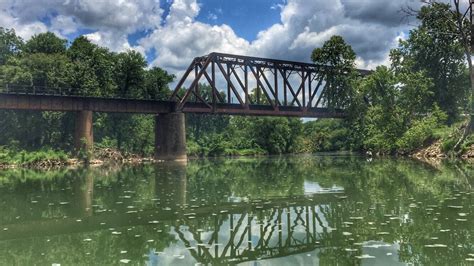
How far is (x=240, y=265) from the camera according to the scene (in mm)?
8406

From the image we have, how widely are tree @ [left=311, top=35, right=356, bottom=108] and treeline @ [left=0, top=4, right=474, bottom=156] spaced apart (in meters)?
0.19

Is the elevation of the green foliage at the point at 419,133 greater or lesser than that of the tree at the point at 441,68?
lesser

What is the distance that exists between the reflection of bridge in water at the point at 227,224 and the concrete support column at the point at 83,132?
4061cm

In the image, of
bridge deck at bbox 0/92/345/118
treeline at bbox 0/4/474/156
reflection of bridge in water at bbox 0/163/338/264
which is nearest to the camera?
reflection of bridge in water at bbox 0/163/338/264

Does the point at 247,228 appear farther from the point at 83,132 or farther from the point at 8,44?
the point at 8,44

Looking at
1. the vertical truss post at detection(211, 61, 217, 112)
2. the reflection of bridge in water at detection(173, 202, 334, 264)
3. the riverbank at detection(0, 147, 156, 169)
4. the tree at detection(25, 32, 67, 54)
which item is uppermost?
the tree at detection(25, 32, 67, 54)

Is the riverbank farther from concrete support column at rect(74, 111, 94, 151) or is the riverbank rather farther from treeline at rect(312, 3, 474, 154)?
treeline at rect(312, 3, 474, 154)

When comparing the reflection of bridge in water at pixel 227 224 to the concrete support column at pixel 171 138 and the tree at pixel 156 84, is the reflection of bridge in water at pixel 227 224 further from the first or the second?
the tree at pixel 156 84

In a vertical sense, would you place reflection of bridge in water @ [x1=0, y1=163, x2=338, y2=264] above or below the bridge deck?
below

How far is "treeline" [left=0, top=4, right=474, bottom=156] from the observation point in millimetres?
62344

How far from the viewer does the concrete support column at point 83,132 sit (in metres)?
56.2

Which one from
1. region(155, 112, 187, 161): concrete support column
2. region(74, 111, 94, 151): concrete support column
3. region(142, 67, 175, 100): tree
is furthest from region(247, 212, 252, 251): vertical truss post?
region(142, 67, 175, 100): tree

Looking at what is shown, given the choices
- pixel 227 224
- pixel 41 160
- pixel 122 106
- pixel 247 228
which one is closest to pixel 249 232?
pixel 247 228

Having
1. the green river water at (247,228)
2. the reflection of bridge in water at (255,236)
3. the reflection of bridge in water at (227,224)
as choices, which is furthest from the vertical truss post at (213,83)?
the reflection of bridge in water at (255,236)
